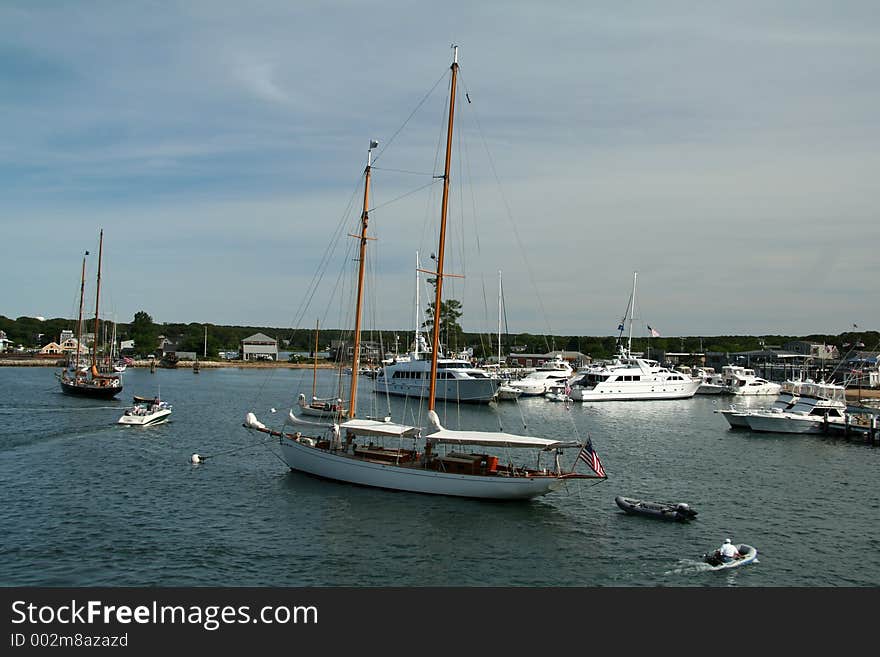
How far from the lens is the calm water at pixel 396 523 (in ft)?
83.0

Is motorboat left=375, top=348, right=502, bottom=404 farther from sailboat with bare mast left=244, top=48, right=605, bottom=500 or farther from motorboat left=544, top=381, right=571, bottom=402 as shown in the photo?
sailboat with bare mast left=244, top=48, right=605, bottom=500

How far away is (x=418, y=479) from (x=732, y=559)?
15412mm

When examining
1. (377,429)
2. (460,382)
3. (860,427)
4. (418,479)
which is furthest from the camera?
(460,382)

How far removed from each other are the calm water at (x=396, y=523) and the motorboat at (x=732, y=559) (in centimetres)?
43

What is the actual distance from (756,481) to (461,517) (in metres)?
20.3

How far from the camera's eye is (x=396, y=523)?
31672mm

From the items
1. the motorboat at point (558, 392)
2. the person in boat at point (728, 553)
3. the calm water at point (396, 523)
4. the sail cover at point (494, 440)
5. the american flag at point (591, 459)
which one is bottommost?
the calm water at point (396, 523)

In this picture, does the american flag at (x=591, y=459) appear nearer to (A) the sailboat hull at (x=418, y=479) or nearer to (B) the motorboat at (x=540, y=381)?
(A) the sailboat hull at (x=418, y=479)

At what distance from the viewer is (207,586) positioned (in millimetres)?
23516

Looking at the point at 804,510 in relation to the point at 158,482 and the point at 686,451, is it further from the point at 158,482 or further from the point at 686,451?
the point at 158,482

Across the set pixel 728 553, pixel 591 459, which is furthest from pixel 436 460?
pixel 728 553

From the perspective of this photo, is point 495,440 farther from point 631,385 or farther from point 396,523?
point 631,385

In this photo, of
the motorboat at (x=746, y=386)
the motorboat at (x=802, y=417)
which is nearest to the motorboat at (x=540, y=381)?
the motorboat at (x=746, y=386)
